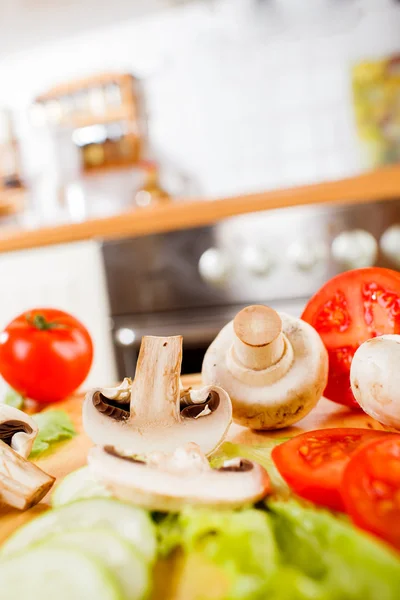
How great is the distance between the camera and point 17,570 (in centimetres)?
34

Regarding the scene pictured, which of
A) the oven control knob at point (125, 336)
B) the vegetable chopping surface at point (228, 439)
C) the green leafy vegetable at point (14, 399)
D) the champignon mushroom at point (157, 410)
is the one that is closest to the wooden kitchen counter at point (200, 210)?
the oven control knob at point (125, 336)

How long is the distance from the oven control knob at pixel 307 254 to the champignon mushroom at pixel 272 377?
3.25ft

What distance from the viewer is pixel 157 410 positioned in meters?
0.57

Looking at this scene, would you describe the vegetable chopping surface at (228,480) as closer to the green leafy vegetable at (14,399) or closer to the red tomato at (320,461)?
the red tomato at (320,461)

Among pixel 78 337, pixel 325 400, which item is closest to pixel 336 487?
pixel 325 400

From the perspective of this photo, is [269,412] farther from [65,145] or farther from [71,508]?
[65,145]

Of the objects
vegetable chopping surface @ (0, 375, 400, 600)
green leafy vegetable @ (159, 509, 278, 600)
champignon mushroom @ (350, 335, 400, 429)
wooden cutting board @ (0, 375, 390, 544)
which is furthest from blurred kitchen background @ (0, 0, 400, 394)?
green leafy vegetable @ (159, 509, 278, 600)

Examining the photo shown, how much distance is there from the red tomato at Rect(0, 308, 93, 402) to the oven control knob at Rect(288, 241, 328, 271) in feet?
2.81

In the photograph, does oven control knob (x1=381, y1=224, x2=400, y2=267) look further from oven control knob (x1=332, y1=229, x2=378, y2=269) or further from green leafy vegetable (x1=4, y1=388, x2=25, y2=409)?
green leafy vegetable (x1=4, y1=388, x2=25, y2=409)

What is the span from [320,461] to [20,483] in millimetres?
270

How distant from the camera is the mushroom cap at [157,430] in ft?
1.82

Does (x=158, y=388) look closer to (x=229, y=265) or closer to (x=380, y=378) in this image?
(x=380, y=378)

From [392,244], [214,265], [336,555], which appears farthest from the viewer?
[214,265]

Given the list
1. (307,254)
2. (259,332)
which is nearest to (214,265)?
(307,254)
